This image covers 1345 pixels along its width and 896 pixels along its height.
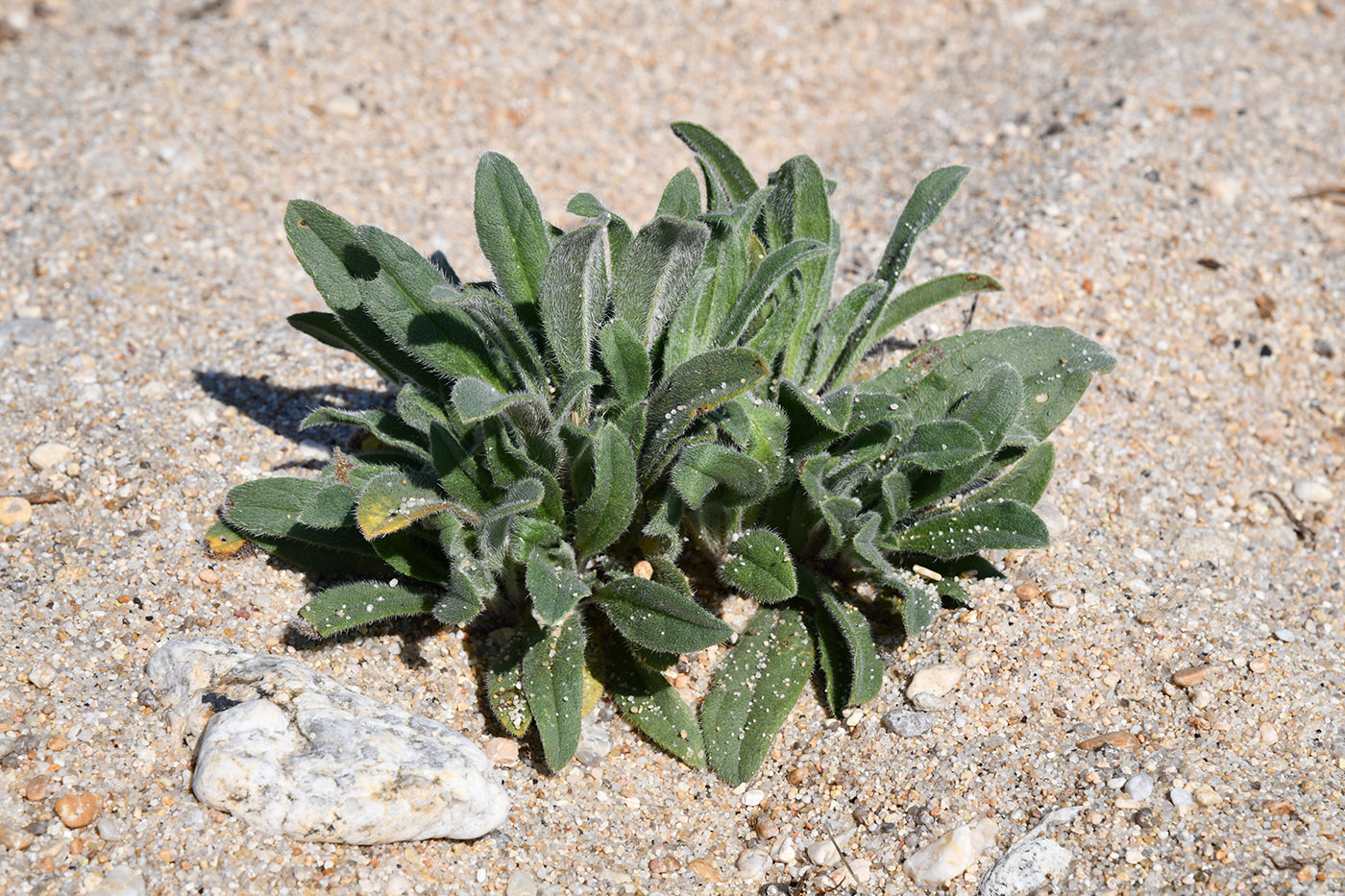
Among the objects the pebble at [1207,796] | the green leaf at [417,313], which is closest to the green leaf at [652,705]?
the green leaf at [417,313]

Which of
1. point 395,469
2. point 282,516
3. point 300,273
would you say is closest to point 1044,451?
point 395,469

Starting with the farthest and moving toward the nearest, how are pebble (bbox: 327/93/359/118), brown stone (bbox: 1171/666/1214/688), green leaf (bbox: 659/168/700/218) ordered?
pebble (bbox: 327/93/359/118), green leaf (bbox: 659/168/700/218), brown stone (bbox: 1171/666/1214/688)

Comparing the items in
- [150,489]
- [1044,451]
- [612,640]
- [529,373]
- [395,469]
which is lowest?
[150,489]

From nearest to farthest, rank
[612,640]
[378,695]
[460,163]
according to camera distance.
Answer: [378,695] < [612,640] < [460,163]

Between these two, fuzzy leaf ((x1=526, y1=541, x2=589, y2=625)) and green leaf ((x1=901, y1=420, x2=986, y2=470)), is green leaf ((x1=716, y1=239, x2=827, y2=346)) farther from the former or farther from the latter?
fuzzy leaf ((x1=526, y1=541, x2=589, y2=625))

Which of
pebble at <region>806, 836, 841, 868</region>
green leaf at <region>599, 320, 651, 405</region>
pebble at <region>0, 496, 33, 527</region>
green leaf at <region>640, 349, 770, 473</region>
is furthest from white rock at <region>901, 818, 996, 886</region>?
pebble at <region>0, 496, 33, 527</region>

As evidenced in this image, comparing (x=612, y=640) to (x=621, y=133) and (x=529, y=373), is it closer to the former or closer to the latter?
(x=529, y=373)

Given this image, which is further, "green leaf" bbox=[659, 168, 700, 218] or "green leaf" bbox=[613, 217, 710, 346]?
"green leaf" bbox=[659, 168, 700, 218]
